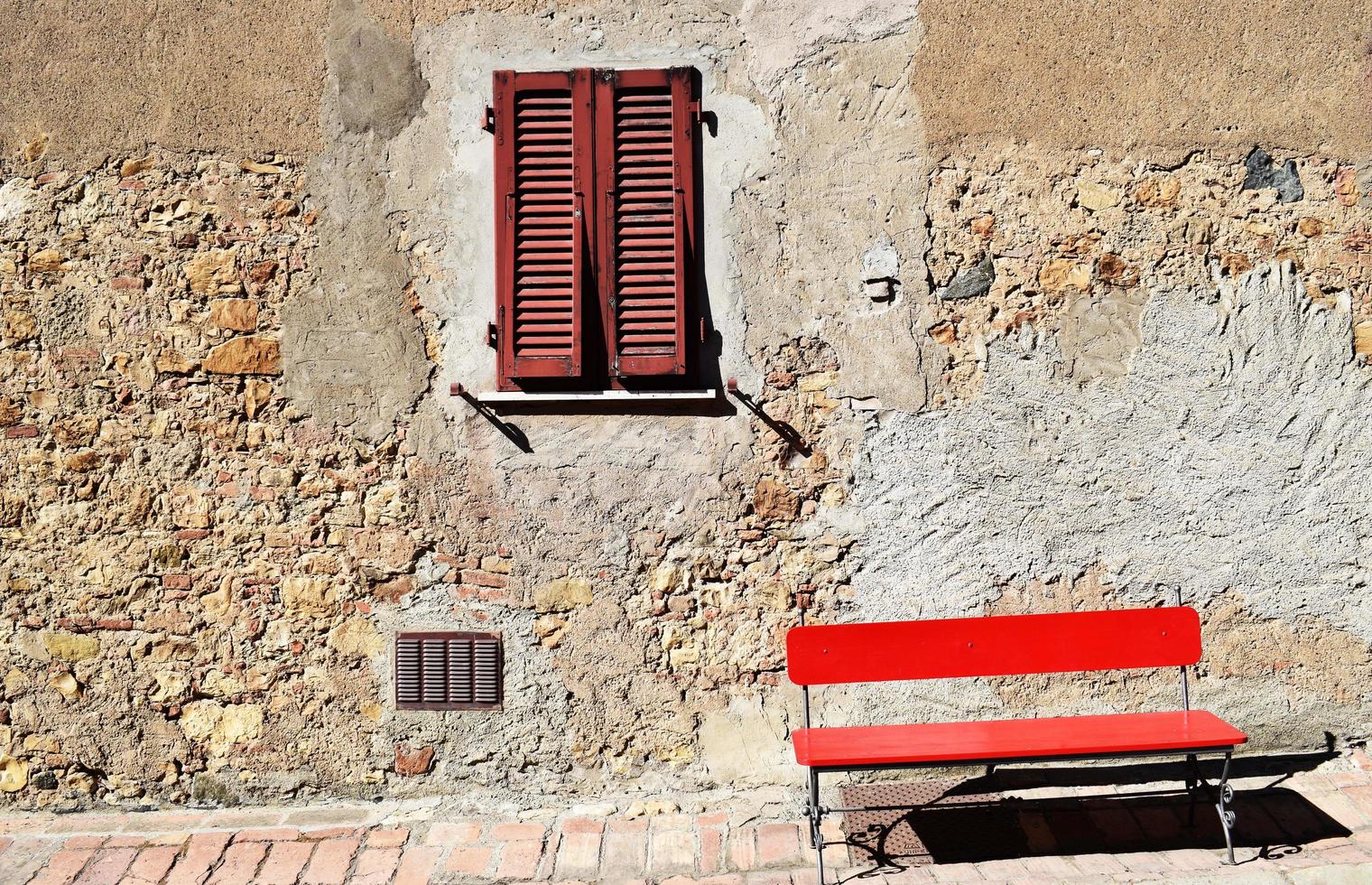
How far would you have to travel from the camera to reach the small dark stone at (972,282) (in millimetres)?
3809

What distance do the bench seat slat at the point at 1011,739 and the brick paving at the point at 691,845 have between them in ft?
1.18

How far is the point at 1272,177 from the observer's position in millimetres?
3787

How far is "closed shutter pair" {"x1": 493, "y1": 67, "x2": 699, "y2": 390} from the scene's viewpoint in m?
3.79

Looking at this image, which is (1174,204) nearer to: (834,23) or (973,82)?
(973,82)

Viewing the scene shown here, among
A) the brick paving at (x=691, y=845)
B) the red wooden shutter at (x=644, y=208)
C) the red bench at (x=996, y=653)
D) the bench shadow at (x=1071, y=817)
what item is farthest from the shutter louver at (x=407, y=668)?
the bench shadow at (x=1071, y=817)

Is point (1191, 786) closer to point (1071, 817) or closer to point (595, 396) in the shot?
point (1071, 817)

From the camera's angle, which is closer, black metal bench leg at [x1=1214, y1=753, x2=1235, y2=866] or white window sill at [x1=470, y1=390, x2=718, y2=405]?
black metal bench leg at [x1=1214, y1=753, x2=1235, y2=866]

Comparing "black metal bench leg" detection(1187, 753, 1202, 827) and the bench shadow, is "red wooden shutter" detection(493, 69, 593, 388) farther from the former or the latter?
"black metal bench leg" detection(1187, 753, 1202, 827)

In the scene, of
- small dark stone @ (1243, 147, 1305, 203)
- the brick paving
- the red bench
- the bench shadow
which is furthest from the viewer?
small dark stone @ (1243, 147, 1305, 203)

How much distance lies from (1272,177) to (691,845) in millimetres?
3209

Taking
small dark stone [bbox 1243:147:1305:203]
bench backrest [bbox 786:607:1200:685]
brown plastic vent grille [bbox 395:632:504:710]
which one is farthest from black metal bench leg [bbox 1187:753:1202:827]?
brown plastic vent grille [bbox 395:632:504:710]

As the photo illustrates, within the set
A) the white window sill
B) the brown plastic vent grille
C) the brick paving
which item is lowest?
the brick paving

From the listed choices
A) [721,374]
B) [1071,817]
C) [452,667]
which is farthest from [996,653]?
[452,667]

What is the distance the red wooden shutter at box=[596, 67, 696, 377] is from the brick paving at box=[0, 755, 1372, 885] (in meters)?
1.70
